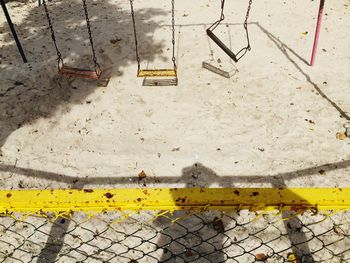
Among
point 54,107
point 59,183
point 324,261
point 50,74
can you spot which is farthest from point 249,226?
point 50,74

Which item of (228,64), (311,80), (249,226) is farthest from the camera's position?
(228,64)

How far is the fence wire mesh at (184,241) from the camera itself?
11.0 feet

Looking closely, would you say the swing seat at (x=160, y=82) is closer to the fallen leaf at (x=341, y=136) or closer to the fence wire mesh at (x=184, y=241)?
the fence wire mesh at (x=184, y=241)

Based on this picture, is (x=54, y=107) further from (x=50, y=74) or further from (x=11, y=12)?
(x=11, y=12)

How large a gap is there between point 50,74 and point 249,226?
4.37 metres

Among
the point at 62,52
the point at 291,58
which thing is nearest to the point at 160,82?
the point at 62,52

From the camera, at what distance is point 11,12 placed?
789 cm

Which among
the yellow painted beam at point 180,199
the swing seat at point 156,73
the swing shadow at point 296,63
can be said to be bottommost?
the swing shadow at point 296,63

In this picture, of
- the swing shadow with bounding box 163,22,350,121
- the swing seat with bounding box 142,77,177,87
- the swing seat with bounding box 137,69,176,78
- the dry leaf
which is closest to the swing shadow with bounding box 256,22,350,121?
the swing shadow with bounding box 163,22,350,121

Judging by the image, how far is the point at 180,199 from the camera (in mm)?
1434

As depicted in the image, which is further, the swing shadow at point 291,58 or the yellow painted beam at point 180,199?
the swing shadow at point 291,58

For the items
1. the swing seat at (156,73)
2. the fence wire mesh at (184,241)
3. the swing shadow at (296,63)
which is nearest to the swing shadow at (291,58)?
the swing shadow at (296,63)

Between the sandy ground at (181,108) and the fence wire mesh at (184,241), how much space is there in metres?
0.59

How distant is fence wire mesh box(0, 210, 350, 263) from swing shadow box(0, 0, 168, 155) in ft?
6.25
